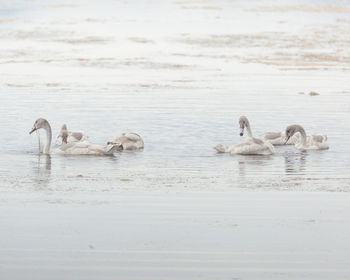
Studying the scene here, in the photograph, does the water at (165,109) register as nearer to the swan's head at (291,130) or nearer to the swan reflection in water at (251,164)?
the swan reflection in water at (251,164)

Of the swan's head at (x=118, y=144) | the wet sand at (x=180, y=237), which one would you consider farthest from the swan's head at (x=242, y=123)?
the wet sand at (x=180, y=237)

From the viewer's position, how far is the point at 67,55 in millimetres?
39625

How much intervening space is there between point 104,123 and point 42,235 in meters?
10.9

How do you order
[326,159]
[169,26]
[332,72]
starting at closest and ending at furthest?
1. [326,159]
2. [332,72]
3. [169,26]

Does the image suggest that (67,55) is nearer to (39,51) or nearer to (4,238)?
(39,51)

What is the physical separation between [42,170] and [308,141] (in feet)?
18.0

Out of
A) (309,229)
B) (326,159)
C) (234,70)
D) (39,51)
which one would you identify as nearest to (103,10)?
(39,51)

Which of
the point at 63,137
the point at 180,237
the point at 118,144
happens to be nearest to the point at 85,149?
the point at 118,144

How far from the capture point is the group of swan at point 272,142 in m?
16.4

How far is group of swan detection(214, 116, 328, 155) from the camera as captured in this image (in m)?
16.4

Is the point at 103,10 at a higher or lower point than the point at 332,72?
higher

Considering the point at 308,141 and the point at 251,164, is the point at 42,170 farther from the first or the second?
the point at 308,141

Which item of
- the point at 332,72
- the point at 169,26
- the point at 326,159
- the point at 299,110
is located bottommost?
the point at 326,159

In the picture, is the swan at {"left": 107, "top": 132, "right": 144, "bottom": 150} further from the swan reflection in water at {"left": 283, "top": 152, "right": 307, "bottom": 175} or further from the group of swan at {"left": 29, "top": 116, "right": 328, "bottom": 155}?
the swan reflection in water at {"left": 283, "top": 152, "right": 307, "bottom": 175}
